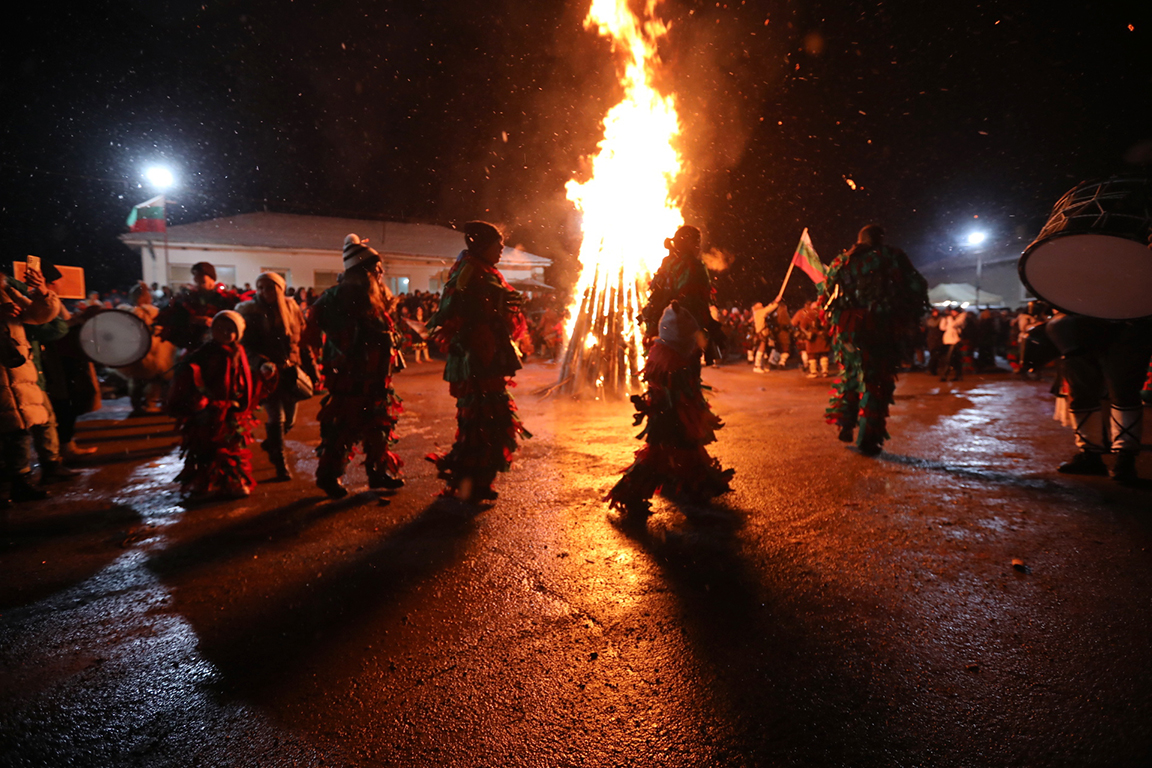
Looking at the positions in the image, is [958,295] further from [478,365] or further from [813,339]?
[478,365]

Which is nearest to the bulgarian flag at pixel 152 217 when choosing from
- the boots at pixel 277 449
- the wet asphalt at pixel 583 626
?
the wet asphalt at pixel 583 626

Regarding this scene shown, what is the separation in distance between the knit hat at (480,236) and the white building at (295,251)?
18.7 m

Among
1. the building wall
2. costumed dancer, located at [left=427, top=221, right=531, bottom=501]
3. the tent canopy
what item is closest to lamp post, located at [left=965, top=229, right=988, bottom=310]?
the tent canopy

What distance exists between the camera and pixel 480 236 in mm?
4582

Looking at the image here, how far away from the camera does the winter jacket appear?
4648 millimetres

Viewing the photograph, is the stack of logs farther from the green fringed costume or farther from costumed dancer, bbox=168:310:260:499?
costumed dancer, bbox=168:310:260:499

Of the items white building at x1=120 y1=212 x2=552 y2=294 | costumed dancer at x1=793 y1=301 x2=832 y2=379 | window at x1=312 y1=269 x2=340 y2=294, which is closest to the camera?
costumed dancer at x1=793 y1=301 x2=832 y2=379

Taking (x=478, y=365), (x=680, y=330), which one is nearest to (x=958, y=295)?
(x=680, y=330)

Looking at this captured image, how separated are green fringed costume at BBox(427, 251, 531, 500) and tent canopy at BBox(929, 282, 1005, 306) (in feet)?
112

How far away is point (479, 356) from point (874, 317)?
414cm

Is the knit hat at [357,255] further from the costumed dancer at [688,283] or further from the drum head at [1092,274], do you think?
the drum head at [1092,274]

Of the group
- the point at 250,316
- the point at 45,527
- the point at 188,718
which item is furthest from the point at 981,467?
the point at 45,527

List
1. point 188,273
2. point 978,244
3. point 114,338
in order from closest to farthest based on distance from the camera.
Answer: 1. point 114,338
2. point 188,273
3. point 978,244

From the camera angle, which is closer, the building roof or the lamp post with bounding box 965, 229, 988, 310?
the building roof
